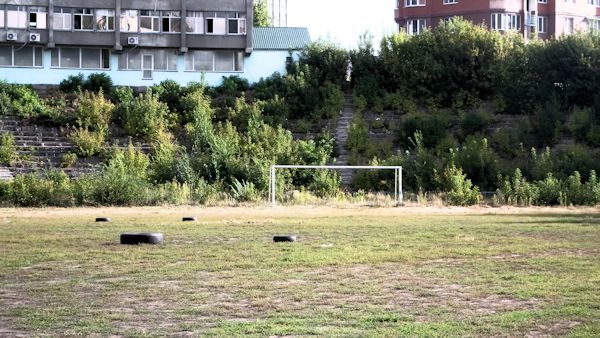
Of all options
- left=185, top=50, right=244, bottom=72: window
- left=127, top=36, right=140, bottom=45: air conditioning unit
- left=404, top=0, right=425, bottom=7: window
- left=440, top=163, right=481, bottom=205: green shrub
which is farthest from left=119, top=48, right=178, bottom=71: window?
left=404, top=0, right=425, bottom=7: window

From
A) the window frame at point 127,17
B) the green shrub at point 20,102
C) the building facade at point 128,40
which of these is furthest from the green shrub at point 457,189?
the window frame at point 127,17

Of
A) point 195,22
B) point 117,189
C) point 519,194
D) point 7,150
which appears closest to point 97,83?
point 195,22

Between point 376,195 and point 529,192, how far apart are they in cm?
799

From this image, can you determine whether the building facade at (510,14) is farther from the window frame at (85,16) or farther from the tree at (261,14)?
the window frame at (85,16)

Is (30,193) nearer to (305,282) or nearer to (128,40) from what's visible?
(305,282)

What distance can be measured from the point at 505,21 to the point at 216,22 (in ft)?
117

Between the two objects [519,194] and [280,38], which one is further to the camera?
[280,38]

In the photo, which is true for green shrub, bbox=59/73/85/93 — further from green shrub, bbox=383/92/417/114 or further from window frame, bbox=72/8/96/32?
green shrub, bbox=383/92/417/114

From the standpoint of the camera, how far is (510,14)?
10825 centimetres

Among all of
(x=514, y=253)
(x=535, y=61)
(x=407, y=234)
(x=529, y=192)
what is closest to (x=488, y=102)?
(x=535, y=61)

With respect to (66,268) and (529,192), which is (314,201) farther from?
(66,268)

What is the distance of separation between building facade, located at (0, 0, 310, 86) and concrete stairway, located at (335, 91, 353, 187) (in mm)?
9242

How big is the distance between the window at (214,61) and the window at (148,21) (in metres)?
3.34

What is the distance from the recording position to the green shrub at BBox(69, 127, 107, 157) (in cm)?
6581
